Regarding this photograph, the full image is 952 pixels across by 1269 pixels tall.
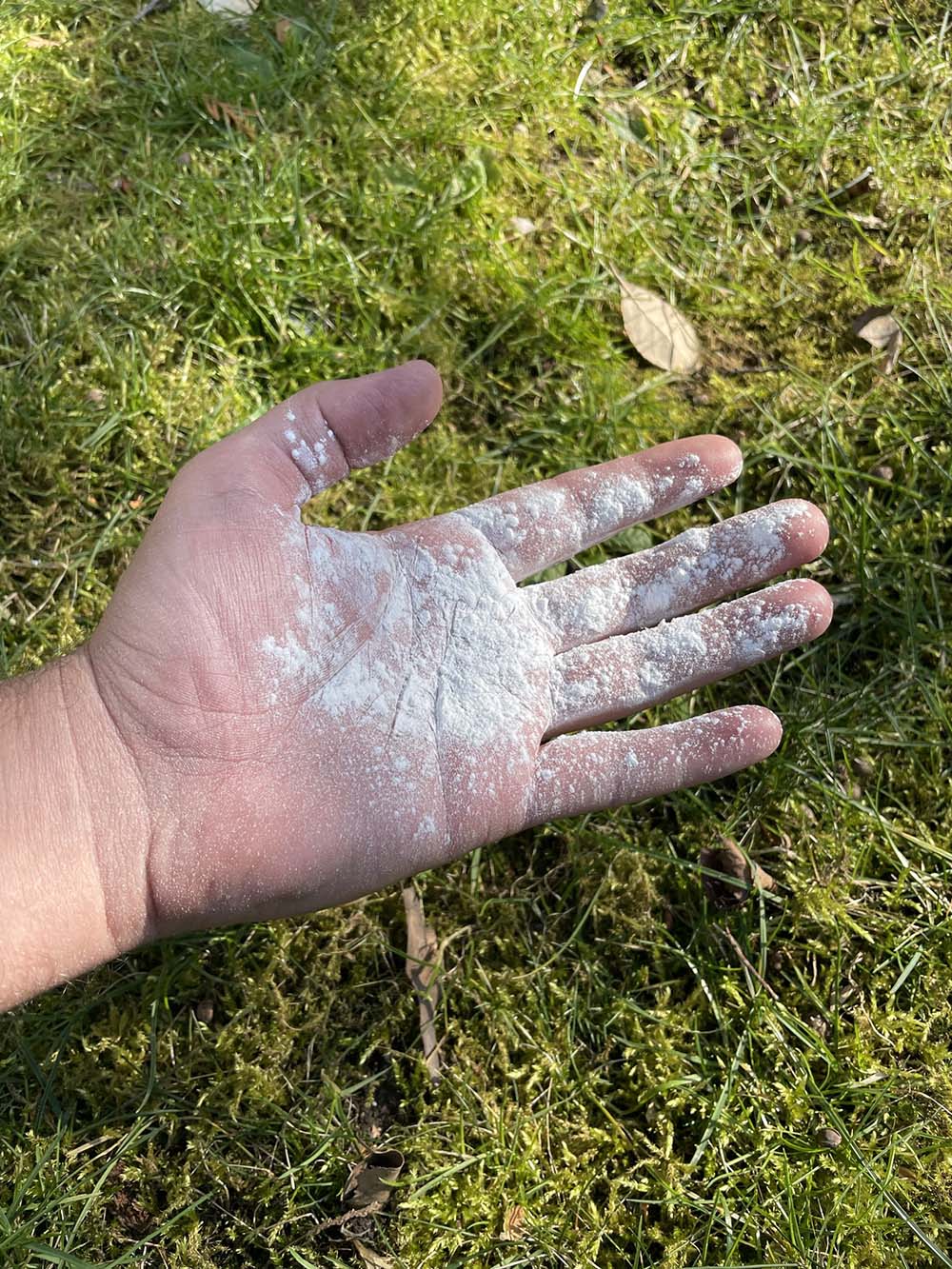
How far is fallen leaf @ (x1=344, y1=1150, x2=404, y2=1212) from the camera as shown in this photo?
1.79m

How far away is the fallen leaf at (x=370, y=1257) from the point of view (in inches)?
69.2

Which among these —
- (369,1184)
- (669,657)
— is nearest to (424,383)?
(669,657)

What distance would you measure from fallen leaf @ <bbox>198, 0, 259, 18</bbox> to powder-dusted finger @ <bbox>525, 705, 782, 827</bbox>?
234cm

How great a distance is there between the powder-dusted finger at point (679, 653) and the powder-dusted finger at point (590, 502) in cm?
23

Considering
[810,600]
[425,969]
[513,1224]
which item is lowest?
[513,1224]

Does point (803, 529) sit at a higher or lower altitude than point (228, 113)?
lower

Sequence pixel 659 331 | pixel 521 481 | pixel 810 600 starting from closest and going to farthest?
pixel 810 600 → pixel 521 481 → pixel 659 331

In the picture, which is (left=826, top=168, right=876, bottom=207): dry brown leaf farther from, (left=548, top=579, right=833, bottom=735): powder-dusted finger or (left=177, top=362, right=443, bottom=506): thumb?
(left=177, top=362, right=443, bottom=506): thumb

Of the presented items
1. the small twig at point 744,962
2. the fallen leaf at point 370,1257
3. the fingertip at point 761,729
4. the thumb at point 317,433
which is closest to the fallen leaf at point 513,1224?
the fallen leaf at point 370,1257

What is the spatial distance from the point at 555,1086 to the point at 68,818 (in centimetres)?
112

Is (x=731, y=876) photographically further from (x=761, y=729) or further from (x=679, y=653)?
(x=679, y=653)

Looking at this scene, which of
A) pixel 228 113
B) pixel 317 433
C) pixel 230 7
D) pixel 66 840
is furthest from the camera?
pixel 230 7

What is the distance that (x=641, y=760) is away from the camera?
6.12ft

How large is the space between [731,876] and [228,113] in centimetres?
244
